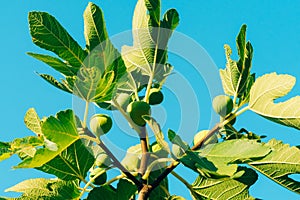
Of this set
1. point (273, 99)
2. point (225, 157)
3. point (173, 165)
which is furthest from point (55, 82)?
point (273, 99)

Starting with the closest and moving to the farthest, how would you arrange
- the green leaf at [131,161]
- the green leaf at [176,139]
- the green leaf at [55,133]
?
the green leaf at [55,133]
the green leaf at [176,139]
the green leaf at [131,161]

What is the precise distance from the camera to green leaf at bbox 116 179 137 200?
1.66 metres

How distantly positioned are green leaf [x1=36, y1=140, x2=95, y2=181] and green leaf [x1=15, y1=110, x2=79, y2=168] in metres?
0.15

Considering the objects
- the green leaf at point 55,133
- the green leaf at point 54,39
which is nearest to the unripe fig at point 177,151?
the green leaf at point 55,133

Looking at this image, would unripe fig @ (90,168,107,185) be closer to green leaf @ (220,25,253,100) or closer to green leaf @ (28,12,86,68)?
green leaf @ (28,12,86,68)

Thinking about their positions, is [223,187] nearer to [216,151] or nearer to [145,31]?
[216,151]

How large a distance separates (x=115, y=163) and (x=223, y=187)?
1.48 ft

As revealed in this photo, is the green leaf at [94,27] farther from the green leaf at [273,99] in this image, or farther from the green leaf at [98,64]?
the green leaf at [273,99]

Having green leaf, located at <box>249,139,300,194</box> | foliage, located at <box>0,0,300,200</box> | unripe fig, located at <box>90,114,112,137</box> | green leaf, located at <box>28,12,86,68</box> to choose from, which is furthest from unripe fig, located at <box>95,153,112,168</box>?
green leaf, located at <box>249,139,300,194</box>

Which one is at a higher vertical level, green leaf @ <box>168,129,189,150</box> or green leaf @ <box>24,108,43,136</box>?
green leaf @ <box>24,108,43,136</box>

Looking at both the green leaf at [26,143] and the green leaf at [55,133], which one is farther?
the green leaf at [26,143]

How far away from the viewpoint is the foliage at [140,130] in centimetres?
149

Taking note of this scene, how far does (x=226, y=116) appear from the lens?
5.70ft

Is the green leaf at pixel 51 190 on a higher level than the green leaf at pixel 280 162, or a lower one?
lower
